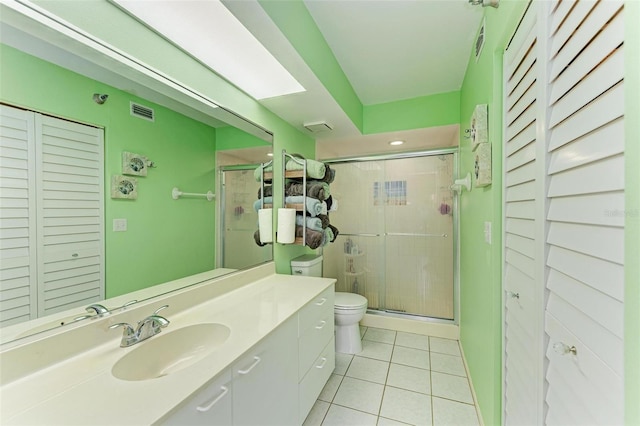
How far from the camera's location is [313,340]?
1.51 metres

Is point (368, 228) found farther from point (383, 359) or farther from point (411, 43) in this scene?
point (411, 43)

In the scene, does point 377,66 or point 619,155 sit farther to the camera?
point 377,66

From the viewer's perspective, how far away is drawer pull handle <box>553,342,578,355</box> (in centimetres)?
59

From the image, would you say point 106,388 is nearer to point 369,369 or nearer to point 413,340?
point 369,369

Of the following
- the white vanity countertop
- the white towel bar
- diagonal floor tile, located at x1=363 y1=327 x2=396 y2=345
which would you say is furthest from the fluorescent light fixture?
diagonal floor tile, located at x1=363 y1=327 x2=396 y2=345

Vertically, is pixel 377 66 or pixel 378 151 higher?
pixel 377 66

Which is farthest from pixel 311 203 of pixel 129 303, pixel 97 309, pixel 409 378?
pixel 409 378

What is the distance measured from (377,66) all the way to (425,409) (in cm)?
248

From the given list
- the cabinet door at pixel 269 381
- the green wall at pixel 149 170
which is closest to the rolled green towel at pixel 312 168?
the green wall at pixel 149 170

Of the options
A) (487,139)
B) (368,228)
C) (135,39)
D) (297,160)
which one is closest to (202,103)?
(135,39)

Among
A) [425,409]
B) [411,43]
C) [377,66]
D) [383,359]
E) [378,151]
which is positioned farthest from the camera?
[378,151]

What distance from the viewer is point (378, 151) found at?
11.2 ft

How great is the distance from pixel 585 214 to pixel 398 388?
1756mm

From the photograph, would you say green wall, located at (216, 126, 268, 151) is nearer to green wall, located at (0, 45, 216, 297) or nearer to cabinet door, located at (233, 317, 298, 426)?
green wall, located at (0, 45, 216, 297)
